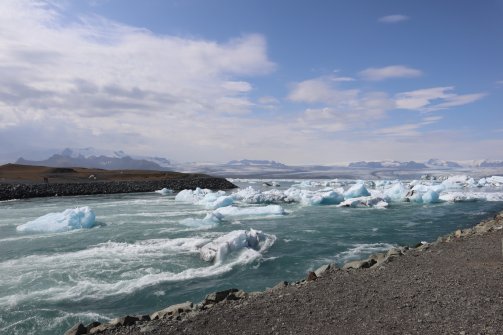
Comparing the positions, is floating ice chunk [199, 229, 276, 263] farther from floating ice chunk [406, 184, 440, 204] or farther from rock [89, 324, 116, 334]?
floating ice chunk [406, 184, 440, 204]

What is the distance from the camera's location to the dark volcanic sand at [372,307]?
533 centimetres

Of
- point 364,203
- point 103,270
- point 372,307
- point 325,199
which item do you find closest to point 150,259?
point 103,270

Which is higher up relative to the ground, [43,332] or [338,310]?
[338,310]

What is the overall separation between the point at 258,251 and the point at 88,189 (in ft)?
117

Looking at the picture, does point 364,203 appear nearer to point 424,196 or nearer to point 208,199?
point 424,196


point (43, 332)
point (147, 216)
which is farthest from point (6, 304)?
point (147, 216)

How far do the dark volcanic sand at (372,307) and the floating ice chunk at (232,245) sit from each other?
4346 millimetres

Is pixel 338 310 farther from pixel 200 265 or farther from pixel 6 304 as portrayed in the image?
pixel 6 304

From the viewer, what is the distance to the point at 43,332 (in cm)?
712

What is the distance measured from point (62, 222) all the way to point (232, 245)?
376 inches

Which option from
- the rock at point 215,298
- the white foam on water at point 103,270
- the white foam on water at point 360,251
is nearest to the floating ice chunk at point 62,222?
the white foam on water at point 103,270

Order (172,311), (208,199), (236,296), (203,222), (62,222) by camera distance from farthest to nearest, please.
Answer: (208,199), (203,222), (62,222), (236,296), (172,311)

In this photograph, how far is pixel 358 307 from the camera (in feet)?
20.0

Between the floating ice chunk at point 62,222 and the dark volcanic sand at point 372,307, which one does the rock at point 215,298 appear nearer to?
the dark volcanic sand at point 372,307
